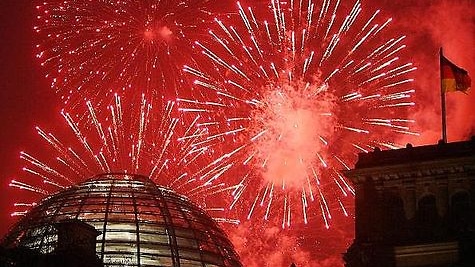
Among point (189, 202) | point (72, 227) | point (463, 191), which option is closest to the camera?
point (72, 227)

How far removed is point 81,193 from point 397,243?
65.9 ft

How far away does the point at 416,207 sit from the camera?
72000 mm

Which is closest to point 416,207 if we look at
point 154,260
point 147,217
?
point 154,260

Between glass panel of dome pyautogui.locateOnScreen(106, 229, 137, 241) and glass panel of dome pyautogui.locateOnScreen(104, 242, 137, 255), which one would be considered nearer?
glass panel of dome pyautogui.locateOnScreen(104, 242, 137, 255)

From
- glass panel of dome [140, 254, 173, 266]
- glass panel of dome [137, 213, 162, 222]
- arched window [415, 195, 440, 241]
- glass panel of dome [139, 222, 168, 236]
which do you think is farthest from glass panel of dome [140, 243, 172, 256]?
arched window [415, 195, 440, 241]

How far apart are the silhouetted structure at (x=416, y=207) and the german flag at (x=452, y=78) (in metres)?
3.49

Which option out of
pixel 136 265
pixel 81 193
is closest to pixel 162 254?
pixel 136 265

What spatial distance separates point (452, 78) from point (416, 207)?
8282 millimetres

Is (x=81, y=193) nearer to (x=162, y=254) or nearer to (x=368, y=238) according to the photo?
(x=162, y=254)

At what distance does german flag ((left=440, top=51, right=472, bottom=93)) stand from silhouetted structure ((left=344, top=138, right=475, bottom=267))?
137 inches

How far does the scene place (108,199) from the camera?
242ft

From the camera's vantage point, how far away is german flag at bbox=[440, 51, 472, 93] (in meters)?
72.5

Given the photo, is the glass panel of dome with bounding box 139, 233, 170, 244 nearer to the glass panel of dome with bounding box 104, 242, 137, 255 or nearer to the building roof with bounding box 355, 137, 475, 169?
the glass panel of dome with bounding box 104, 242, 137, 255

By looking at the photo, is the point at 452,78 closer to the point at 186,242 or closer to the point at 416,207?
the point at 416,207
